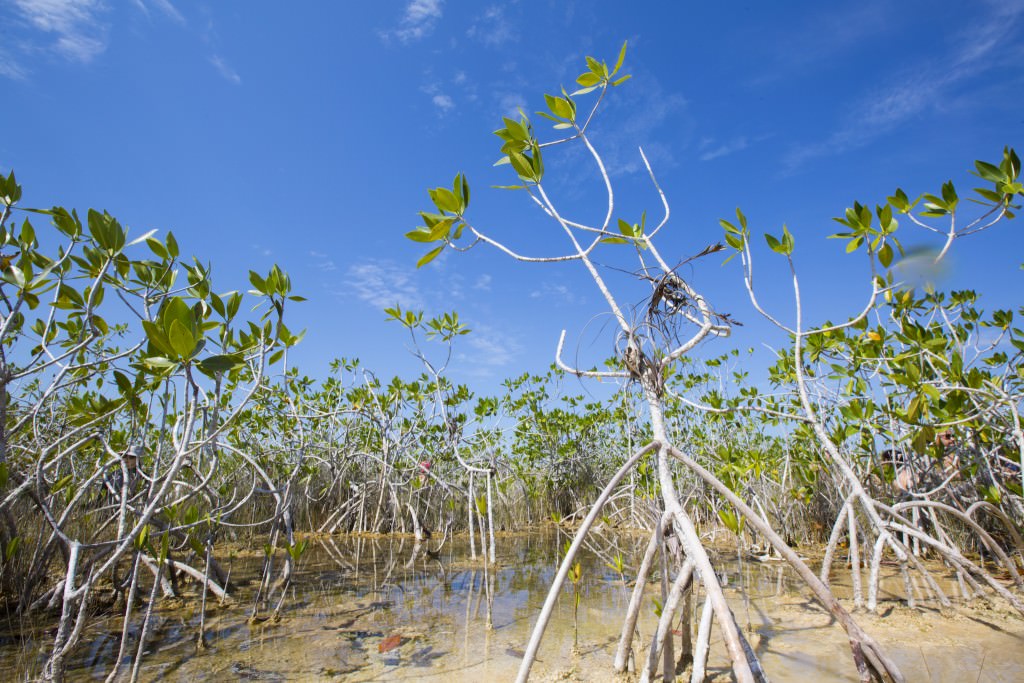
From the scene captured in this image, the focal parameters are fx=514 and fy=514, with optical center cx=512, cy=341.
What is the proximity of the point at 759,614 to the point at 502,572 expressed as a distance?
93.6 inches

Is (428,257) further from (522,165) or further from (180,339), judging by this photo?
(180,339)

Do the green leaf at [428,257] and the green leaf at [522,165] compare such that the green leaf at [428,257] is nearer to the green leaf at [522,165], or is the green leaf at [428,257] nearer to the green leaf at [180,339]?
the green leaf at [522,165]

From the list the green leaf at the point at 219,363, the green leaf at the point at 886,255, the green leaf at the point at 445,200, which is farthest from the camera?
the green leaf at the point at 886,255

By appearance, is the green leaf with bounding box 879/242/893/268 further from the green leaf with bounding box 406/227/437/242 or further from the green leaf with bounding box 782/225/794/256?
the green leaf with bounding box 406/227/437/242

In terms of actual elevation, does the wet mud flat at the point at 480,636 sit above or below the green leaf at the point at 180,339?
below

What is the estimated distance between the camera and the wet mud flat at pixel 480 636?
7.77 ft

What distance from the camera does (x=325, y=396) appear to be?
7.84 meters

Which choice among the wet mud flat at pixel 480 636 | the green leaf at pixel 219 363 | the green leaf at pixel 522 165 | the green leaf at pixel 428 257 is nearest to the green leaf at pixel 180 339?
the green leaf at pixel 219 363

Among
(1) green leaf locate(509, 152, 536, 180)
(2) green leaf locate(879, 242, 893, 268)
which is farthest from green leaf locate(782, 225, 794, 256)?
(1) green leaf locate(509, 152, 536, 180)

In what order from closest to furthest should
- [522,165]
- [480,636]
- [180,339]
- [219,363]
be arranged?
1. [180,339]
2. [219,363]
3. [522,165]
4. [480,636]

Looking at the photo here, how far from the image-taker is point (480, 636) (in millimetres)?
2961

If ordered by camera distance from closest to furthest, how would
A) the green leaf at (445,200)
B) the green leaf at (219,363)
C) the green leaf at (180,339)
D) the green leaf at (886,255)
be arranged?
1. the green leaf at (180,339)
2. the green leaf at (219,363)
3. the green leaf at (445,200)
4. the green leaf at (886,255)

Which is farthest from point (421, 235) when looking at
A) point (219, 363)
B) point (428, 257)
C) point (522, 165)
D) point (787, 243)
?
point (787, 243)

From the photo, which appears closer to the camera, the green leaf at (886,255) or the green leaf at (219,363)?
the green leaf at (219,363)
